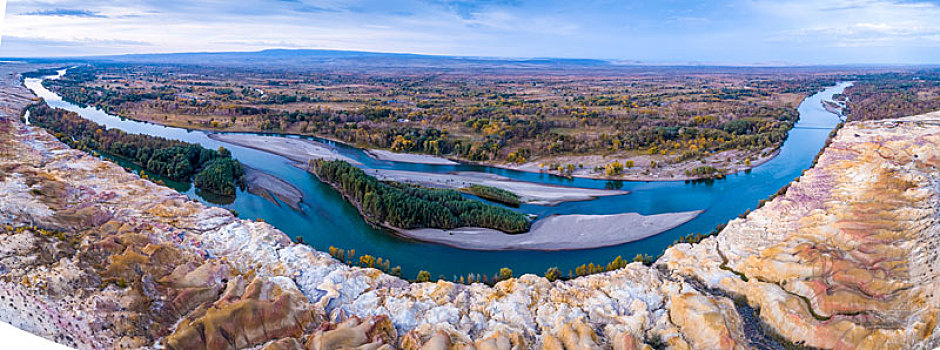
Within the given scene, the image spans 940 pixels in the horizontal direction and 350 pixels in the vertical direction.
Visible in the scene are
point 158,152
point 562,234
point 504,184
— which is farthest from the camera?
point 158,152

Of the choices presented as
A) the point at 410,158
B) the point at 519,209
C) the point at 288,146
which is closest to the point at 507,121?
the point at 410,158

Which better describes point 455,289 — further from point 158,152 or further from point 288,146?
point 288,146

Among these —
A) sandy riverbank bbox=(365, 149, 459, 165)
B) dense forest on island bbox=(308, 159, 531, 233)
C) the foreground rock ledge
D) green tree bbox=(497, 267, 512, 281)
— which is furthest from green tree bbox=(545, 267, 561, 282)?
sandy riverbank bbox=(365, 149, 459, 165)

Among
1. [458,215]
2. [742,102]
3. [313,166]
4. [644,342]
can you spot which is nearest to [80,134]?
[313,166]

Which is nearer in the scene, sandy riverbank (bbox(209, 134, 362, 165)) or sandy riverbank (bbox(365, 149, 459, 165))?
sandy riverbank (bbox(209, 134, 362, 165))

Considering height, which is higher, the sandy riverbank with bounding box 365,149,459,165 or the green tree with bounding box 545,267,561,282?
the sandy riverbank with bounding box 365,149,459,165

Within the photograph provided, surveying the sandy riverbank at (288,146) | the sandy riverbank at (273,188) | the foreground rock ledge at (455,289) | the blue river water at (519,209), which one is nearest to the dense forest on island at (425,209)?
the blue river water at (519,209)

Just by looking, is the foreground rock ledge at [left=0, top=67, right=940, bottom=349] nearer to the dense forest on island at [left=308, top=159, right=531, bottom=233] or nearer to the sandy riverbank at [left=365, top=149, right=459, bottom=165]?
the dense forest on island at [left=308, top=159, right=531, bottom=233]

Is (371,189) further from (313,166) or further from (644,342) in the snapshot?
(644,342)
